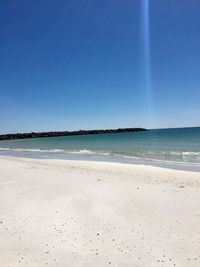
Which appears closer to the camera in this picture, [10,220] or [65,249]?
[65,249]

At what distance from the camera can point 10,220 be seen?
5359 mm

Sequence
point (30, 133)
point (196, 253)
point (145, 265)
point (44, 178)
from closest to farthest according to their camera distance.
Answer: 1. point (145, 265)
2. point (196, 253)
3. point (44, 178)
4. point (30, 133)

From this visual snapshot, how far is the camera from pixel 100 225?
502 cm

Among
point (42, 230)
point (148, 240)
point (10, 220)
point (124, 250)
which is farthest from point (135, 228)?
point (10, 220)

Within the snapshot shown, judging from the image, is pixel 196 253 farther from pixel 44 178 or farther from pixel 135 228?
pixel 44 178

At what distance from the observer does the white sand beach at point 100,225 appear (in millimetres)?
3850

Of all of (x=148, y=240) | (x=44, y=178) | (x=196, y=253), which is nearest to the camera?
→ (x=196, y=253)

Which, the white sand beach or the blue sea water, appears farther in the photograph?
the blue sea water

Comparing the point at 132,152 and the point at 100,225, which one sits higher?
the point at 132,152

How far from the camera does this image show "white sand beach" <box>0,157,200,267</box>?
3850 millimetres

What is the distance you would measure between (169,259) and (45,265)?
1.77 meters

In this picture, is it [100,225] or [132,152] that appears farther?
[132,152]

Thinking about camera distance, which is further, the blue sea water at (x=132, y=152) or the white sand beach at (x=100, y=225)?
the blue sea water at (x=132, y=152)

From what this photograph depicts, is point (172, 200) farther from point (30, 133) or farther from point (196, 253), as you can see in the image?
point (30, 133)
